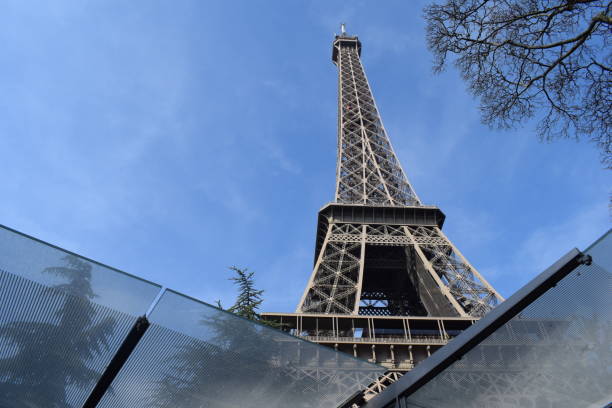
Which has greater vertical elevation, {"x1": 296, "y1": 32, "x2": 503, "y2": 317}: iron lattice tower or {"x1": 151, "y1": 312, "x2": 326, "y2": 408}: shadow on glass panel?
{"x1": 296, "y1": 32, "x2": 503, "y2": 317}: iron lattice tower

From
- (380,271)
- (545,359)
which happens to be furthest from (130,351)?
(380,271)

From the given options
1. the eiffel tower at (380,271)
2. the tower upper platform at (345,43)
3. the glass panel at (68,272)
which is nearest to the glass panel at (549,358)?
the glass panel at (68,272)

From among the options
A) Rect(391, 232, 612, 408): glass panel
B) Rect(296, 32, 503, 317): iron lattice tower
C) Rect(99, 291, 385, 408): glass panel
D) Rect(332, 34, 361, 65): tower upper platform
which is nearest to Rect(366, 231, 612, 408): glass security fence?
Rect(391, 232, 612, 408): glass panel

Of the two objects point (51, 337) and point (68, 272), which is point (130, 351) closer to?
point (51, 337)

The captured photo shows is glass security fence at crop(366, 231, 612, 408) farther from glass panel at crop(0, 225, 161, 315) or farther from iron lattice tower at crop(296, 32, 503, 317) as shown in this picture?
iron lattice tower at crop(296, 32, 503, 317)

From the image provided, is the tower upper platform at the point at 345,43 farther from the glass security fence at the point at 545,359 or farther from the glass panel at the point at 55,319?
the glass panel at the point at 55,319

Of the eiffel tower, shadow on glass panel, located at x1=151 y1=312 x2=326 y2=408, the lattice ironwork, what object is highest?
the lattice ironwork

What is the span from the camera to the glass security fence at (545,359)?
2891 mm

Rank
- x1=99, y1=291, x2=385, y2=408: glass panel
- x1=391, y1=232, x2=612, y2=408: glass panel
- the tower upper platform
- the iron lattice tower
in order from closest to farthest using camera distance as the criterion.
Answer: x1=391, y1=232, x2=612, y2=408: glass panel
x1=99, y1=291, x2=385, y2=408: glass panel
the iron lattice tower
the tower upper platform

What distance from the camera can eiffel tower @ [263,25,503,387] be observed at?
2458 centimetres

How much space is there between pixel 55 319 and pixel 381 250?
118ft

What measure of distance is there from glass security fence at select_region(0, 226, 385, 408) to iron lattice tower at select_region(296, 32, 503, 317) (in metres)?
23.6

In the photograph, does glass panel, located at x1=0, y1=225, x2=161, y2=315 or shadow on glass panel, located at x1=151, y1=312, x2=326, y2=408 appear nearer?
glass panel, located at x1=0, y1=225, x2=161, y2=315

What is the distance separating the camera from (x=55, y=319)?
2891mm
